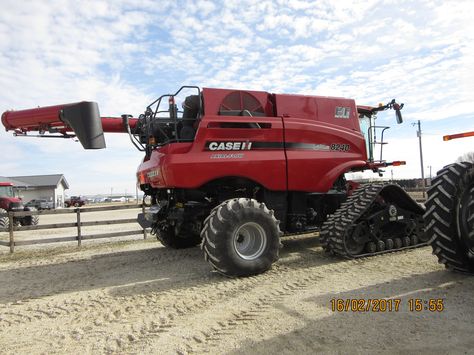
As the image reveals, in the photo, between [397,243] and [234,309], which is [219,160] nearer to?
[234,309]

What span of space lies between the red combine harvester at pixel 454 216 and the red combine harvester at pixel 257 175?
1554 millimetres

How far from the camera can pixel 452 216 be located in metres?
5.14

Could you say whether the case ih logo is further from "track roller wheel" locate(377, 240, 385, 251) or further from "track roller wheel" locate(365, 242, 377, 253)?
"track roller wheel" locate(377, 240, 385, 251)

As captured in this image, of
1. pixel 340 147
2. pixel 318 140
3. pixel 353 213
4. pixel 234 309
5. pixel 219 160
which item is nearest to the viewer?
pixel 234 309

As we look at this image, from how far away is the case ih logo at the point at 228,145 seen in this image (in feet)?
21.6

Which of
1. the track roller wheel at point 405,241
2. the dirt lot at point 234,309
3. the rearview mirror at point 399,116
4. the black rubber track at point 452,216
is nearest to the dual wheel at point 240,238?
the dirt lot at point 234,309

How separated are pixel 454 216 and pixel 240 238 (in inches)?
119

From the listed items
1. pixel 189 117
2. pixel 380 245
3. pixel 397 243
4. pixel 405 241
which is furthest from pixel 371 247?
pixel 189 117

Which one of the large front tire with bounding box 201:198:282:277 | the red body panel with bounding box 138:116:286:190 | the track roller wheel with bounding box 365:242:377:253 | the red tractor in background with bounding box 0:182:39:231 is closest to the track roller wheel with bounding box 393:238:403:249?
the track roller wheel with bounding box 365:242:377:253

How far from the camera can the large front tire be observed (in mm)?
5848

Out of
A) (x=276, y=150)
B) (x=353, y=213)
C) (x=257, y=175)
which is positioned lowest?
(x=353, y=213)

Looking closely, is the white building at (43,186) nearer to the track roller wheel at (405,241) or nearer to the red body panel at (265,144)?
the red body panel at (265,144)
